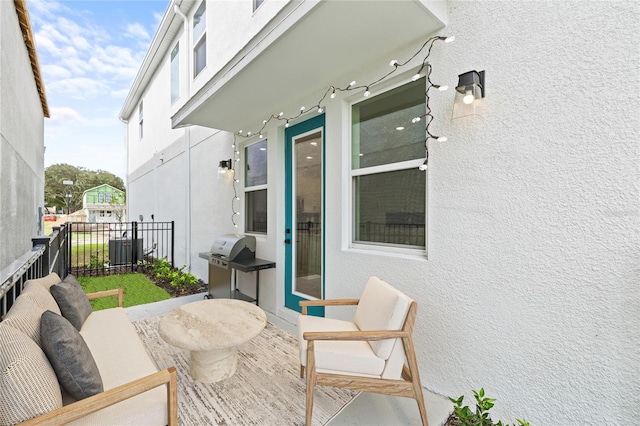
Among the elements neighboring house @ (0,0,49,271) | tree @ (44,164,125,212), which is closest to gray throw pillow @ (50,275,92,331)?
neighboring house @ (0,0,49,271)

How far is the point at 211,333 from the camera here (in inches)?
83.6

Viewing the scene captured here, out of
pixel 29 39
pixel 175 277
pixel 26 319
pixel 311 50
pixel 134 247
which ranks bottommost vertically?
pixel 175 277

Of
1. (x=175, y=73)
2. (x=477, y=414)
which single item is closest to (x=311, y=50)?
(x=477, y=414)

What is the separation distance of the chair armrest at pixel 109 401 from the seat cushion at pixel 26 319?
1.48ft

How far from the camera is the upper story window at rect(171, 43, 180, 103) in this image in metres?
6.73

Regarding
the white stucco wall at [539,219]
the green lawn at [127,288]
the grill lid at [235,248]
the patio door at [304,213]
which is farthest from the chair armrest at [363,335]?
the green lawn at [127,288]

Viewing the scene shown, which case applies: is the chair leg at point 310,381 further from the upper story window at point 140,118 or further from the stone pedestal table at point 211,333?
the upper story window at point 140,118

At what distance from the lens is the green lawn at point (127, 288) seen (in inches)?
176

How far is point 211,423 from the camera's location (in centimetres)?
185

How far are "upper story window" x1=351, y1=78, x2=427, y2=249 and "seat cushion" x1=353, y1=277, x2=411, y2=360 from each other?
22.9 inches

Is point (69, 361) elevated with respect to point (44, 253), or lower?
lower

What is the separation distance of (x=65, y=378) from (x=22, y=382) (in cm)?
24

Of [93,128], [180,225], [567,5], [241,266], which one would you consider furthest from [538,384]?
[93,128]

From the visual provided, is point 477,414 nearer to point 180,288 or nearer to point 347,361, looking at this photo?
point 347,361
